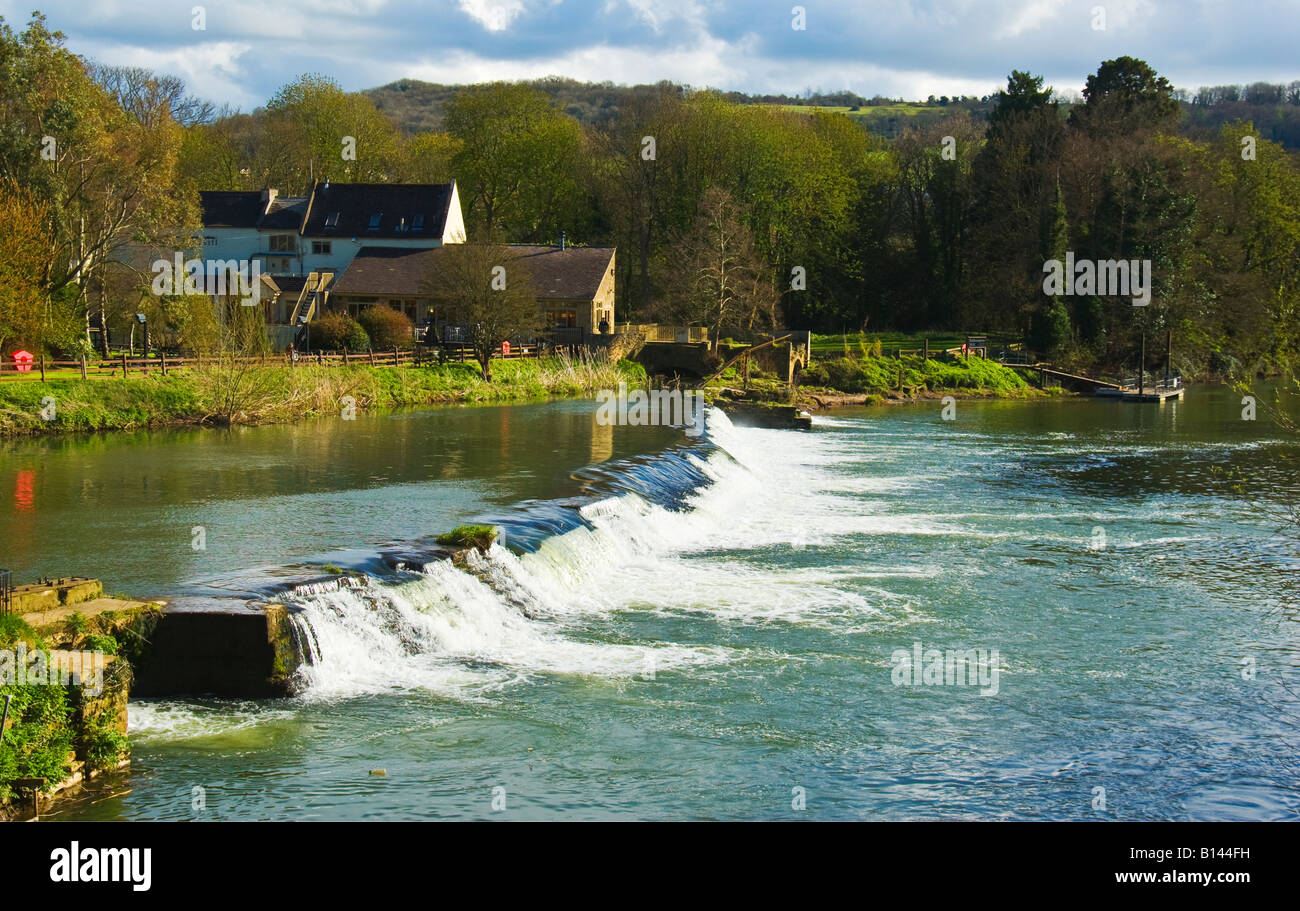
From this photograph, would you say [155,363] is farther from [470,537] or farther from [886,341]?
[886,341]

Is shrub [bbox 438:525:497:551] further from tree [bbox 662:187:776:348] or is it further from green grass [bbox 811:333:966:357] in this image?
green grass [bbox 811:333:966:357]

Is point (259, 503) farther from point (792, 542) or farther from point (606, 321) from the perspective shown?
point (606, 321)

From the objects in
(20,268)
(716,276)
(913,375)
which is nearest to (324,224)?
(716,276)

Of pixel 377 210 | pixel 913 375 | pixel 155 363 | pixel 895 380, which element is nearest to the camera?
pixel 155 363

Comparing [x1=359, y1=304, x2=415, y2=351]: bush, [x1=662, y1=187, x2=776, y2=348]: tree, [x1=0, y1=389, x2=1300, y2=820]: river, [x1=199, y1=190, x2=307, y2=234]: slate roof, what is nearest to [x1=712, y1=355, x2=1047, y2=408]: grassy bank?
[x1=662, y1=187, x2=776, y2=348]: tree

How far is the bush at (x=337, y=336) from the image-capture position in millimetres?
48781

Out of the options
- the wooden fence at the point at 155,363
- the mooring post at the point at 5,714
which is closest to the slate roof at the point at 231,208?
the wooden fence at the point at 155,363

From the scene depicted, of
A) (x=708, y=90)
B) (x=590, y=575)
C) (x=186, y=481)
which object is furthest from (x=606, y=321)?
(x=590, y=575)

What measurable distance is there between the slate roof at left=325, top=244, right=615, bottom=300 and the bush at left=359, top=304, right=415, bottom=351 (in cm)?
671

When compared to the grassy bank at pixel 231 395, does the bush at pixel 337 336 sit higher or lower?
higher

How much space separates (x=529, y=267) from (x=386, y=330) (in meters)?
12.9

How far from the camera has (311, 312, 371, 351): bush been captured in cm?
4878

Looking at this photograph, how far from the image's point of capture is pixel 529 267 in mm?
62812

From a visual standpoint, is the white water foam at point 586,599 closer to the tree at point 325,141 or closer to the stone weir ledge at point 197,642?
the stone weir ledge at point 197,642
